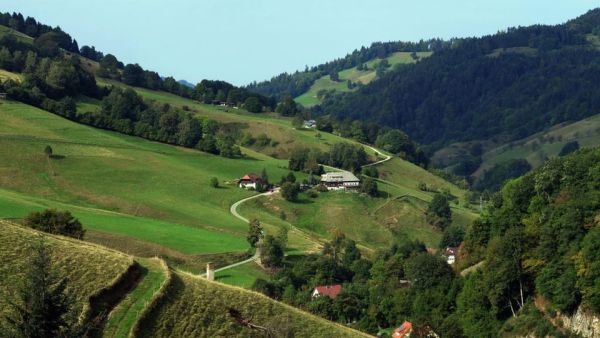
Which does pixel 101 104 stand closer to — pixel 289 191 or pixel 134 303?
pixel 289 191

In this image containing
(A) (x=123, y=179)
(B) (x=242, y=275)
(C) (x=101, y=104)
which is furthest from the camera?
(C) (x=101, y=104)

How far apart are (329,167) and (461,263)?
91210 millimetres

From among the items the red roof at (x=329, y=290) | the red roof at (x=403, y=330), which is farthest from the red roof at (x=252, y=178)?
the red roof at (x=403, y=330)

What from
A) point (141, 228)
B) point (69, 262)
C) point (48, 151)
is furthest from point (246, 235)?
point (69, 262)

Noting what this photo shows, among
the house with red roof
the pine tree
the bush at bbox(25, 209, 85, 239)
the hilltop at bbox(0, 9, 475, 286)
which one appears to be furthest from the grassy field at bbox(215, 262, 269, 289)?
the pine tree

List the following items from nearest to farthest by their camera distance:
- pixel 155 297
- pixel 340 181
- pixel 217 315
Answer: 1. pixel 155 297
2. pixel 217 315
3. pixel 340 181

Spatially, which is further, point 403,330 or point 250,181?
point 250,181

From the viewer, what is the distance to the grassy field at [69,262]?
129 ft

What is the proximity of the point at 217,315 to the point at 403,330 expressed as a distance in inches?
1633

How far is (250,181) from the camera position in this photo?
152750mm

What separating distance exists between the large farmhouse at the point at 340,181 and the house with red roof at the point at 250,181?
43.6 feet

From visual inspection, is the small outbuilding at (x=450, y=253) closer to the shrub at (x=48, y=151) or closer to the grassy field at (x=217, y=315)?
the shrub at (x=48, y=151)

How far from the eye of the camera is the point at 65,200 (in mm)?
123438

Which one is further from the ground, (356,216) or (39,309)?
(39,309)
